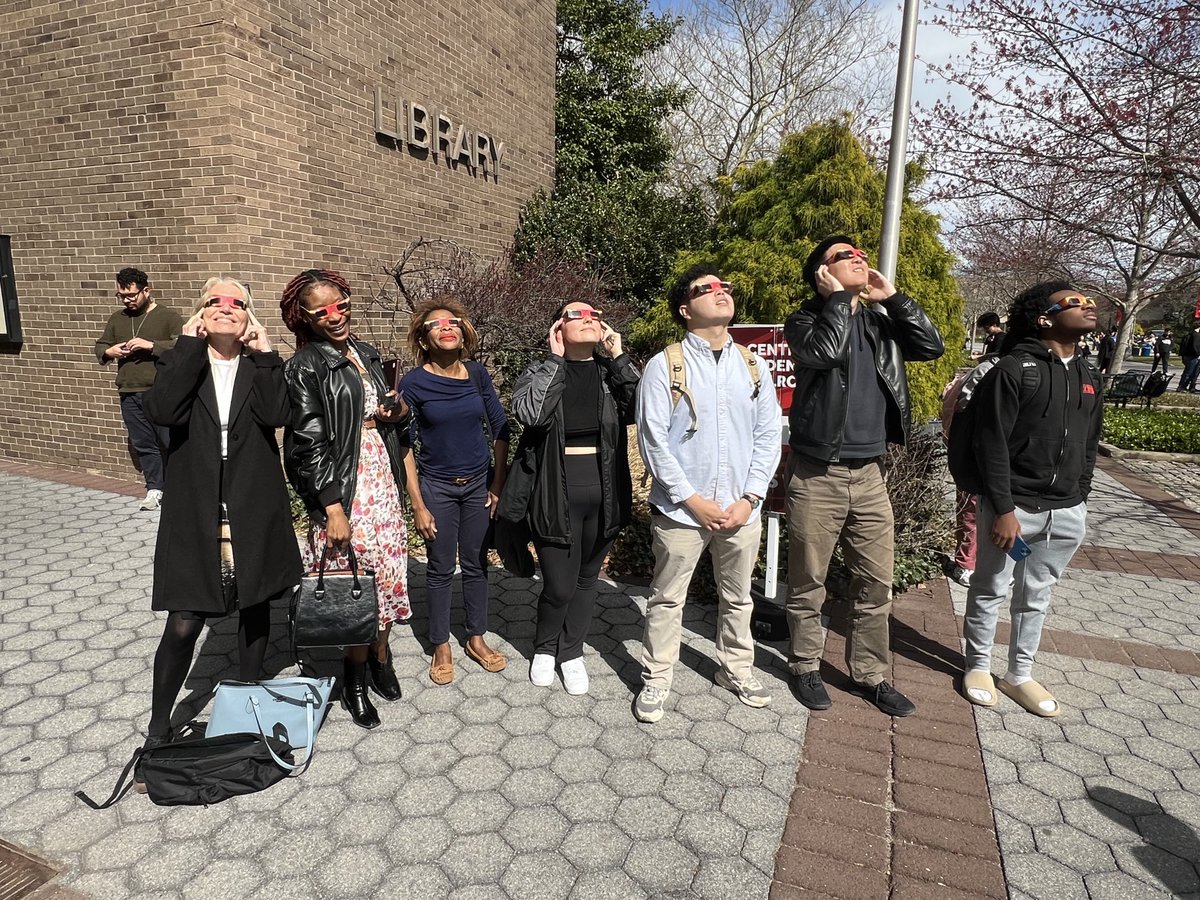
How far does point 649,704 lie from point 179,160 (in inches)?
259

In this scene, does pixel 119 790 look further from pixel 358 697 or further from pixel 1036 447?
pixel 1036 447

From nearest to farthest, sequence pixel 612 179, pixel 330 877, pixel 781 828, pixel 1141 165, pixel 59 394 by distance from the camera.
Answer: pixel 330 877, pixel 781 828, pixel 1141 165, pixel 59 394, pixel 612 179

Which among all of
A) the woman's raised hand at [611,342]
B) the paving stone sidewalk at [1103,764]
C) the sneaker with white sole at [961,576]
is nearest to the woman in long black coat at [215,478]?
the woman's raised hand at [611,342]

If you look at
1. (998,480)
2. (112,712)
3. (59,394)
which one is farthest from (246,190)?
(998,480)

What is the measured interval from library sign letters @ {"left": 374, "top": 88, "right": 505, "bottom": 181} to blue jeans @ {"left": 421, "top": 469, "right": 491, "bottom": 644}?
6.26 metres

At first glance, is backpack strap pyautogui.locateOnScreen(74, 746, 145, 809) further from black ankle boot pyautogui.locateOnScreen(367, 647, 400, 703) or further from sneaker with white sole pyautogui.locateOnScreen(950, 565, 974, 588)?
sneaker with white sole pyautogui.locateOnScreen(950, 565, 974, 588)

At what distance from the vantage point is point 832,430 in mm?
3242

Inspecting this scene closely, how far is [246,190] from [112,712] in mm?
5074

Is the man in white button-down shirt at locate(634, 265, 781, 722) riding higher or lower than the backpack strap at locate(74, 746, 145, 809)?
higher

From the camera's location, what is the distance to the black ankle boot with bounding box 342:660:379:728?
10.6ft

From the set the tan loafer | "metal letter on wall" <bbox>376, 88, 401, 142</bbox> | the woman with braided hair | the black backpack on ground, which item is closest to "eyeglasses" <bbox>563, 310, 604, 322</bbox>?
the woman with braided hair

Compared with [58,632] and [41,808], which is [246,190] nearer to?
[58,632]

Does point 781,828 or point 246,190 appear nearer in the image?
point 781,828

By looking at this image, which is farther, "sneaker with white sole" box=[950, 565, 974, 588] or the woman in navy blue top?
"sneaker with white sole" box=[950, 565, 974, 588]
